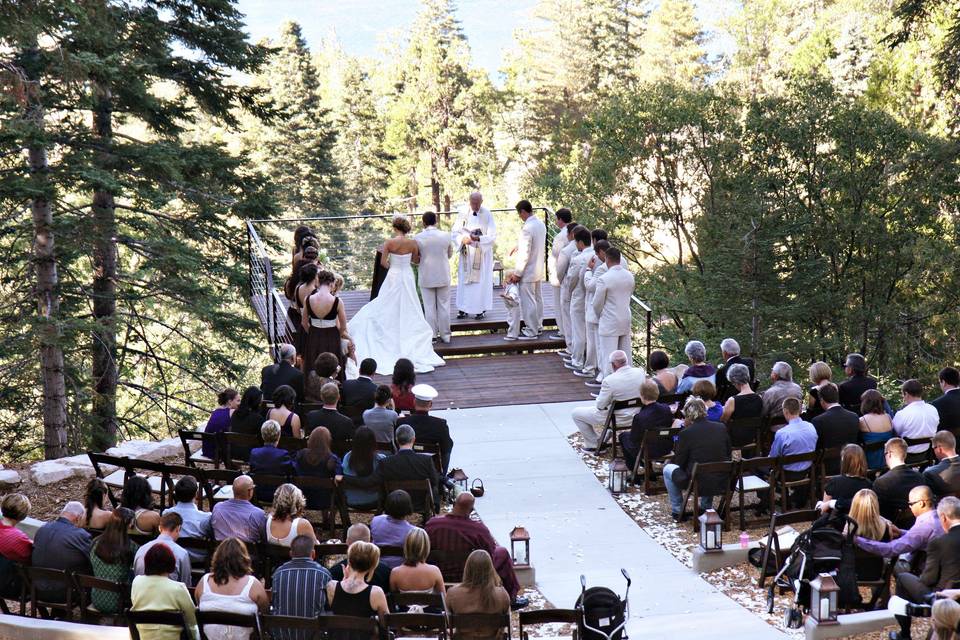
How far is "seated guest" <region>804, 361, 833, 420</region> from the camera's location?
10523 mm

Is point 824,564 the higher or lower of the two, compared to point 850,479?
lower

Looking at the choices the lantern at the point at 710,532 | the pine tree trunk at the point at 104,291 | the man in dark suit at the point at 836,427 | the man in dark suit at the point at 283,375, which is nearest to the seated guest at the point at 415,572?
the lantern at the point at 710,532

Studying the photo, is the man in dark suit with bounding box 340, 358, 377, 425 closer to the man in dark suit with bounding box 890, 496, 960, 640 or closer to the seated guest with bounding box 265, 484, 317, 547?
the seated guest with bounding box 265, 484, 317, 547

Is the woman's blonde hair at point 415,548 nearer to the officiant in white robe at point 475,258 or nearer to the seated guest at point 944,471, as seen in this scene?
the seated guest at point 944,471

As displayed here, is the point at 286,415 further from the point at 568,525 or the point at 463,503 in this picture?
the point at 463,503

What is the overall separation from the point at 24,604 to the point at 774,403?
6.98 metres

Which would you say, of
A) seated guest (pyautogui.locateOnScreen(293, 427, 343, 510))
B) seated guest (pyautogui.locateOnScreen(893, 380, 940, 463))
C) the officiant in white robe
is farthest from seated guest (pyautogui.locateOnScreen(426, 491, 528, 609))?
the officiant in white robe

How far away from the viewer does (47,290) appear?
1900cm

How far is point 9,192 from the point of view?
17344 millimetres

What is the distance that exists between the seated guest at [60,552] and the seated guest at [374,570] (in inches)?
71.3

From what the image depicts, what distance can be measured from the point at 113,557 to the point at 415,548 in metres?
2.15

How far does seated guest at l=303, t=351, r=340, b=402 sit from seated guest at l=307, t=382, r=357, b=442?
16.7 inches

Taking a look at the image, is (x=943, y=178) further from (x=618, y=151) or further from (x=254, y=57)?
(x=254, y=57)

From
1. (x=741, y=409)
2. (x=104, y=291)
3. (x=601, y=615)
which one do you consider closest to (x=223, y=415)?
(x=741, y=409)
